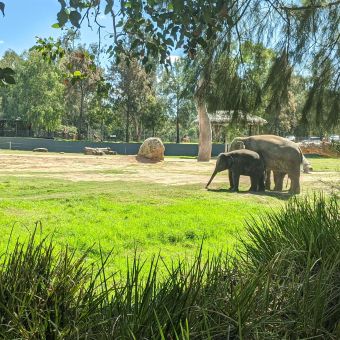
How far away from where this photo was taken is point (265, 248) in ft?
12.1

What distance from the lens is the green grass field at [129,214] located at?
6.20m

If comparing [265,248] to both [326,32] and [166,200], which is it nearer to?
[326,32]

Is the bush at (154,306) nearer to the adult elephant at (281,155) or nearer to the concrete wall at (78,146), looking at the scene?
the adult elephant at (281,155)

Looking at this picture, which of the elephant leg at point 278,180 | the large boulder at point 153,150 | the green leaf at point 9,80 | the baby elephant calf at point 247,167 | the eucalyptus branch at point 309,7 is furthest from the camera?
the large boulder at point 153,150

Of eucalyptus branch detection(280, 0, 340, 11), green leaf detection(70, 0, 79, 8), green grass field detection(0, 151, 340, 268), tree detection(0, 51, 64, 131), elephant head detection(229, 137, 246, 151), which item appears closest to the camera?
green leaf detection(70, 0, 79, 8)

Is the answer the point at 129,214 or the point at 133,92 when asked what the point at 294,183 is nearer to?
the point at 129,214

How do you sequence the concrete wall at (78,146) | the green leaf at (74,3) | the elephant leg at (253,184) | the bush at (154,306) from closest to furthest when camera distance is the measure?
the bush at (154,306)
the green leaf at (74,3)
the elephant leg at (253,184)
the concrete wall at (78,146)

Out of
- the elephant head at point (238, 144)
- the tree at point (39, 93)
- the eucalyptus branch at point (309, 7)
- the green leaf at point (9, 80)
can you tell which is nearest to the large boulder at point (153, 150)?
the elephant head at point (238, 144)

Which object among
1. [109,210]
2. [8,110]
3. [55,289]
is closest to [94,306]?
[55,289]

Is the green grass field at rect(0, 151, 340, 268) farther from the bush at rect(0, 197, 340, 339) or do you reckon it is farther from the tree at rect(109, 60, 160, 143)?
the tree at rect(109, 60, 160, 143)

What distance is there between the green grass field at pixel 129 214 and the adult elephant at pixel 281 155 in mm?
1052

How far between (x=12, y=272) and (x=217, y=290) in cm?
96

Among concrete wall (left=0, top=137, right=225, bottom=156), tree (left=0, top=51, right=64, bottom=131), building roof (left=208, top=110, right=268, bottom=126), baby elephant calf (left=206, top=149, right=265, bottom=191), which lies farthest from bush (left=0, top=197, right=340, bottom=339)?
tree (left=0, top=51, right=64, bottom=131)

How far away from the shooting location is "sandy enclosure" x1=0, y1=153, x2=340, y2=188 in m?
14.2
